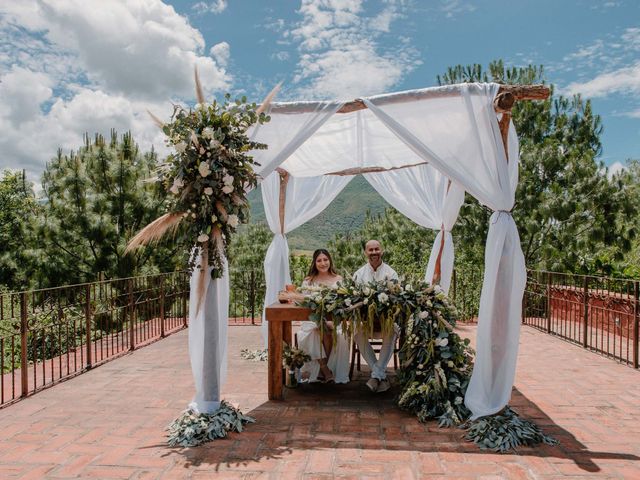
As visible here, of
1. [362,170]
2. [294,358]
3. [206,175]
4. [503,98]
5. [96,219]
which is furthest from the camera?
[96,219]

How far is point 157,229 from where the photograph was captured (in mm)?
3732

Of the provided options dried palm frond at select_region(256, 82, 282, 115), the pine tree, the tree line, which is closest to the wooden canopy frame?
dried palm frond at select_region(256, 82, 282, 115)

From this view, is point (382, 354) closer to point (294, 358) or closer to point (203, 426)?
point (294, 358)

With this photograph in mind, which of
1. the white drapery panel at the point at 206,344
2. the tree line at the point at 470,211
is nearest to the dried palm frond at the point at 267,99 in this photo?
the white drapery panel at the point at 206,344

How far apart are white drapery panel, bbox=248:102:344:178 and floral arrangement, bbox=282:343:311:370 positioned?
173cm

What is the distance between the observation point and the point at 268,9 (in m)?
7.91

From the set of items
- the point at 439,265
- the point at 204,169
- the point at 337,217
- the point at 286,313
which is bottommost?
the point at 286,313

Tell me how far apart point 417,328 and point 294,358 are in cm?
129

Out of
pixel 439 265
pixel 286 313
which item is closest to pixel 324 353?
pixel 286 313

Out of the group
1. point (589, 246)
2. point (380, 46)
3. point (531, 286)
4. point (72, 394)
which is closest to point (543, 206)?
point (589, 246)

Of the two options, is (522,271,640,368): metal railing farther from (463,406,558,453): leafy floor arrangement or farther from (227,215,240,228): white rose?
(227,215,240,228): white rose

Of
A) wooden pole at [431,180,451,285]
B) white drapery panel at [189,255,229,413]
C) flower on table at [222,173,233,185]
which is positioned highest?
flower on table at [222,173,233,185]

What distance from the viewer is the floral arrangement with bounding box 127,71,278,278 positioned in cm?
368

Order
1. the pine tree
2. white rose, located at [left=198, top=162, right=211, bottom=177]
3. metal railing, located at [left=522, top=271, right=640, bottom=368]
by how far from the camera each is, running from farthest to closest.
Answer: the pine tree
metal railing, located at [left=522, top=271, right=640, bottom=368]
white rose, located at [left=198, top=162, right=211, bottom=177]
